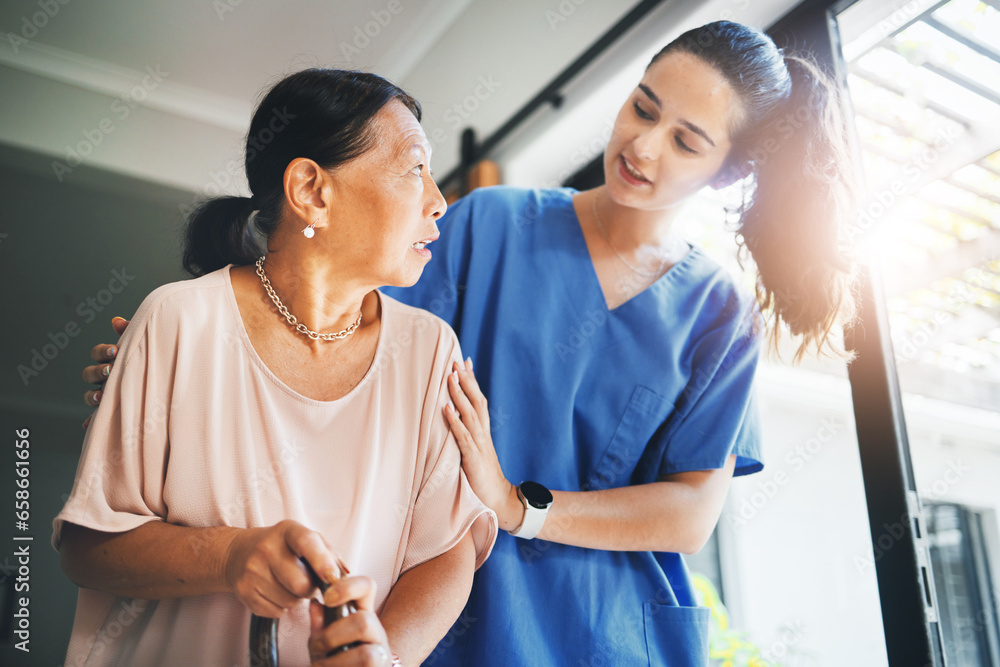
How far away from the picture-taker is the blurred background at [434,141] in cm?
81

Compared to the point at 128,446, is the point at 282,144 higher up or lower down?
higher up

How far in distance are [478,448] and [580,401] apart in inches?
9.2

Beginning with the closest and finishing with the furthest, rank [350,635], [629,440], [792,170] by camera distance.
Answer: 1. [350,635]
2. [629,440]
3. [792,170]

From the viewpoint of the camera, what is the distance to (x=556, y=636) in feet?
3.18

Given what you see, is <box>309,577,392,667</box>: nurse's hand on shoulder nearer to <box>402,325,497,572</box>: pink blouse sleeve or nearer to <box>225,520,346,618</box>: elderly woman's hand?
<box>225,520,346,618</box>: elderly woman's hand

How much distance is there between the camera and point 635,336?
1090 millimetres

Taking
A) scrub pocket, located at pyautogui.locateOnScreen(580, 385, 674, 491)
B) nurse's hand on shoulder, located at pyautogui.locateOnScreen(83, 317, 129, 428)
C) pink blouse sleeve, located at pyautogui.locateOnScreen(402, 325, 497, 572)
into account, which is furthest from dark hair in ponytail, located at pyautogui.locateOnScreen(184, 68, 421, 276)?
scrub pocket, located at pyautogui.locateOnScreen(580, 385, 674, 491)

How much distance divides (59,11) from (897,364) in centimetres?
139

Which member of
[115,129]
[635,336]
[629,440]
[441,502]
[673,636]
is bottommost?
[673,636]

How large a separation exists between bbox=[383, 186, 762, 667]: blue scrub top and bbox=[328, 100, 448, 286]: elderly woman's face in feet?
0.87

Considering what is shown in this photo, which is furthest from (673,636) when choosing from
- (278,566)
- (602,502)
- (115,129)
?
(115,129)

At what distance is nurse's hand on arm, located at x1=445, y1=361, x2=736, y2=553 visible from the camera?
2.85 ft

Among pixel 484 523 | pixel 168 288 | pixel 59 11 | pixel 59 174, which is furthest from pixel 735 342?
pixel 59 11

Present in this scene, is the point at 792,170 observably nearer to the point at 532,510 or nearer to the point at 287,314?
the point at 532,510
